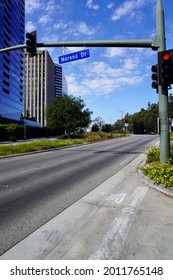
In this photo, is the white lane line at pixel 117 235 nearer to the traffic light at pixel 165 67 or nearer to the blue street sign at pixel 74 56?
the traffic light at pixel 165 67

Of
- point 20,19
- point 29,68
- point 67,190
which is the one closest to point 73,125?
point 67,190

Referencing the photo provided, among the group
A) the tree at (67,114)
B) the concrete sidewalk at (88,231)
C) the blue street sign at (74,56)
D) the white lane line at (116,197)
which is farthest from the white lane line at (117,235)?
the tree at (67,114)

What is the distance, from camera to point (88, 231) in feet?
15.6

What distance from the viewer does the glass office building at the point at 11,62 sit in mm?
91438

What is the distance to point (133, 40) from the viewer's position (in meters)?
11.2

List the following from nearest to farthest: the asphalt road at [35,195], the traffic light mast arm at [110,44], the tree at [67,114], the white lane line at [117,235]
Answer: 1. the white lane line at [117,235]
2. the asphalt road at [35,195]
3. the traffic light mast arm at [110,44]
4. the tree at [67,114]

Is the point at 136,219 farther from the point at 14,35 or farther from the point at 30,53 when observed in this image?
the point at 14,35

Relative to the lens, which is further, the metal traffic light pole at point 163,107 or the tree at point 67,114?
the tree at point 67,114

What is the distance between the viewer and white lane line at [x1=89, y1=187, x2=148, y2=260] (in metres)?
3.86

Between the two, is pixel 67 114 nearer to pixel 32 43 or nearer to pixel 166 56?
pixel 32 43

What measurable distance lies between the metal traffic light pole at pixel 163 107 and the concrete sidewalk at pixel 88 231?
268 cm

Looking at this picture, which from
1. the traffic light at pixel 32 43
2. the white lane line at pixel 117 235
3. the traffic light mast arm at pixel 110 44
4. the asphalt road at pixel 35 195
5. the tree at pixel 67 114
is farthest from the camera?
the tree at pixel 67 114

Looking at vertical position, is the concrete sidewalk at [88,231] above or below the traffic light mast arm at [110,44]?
below
